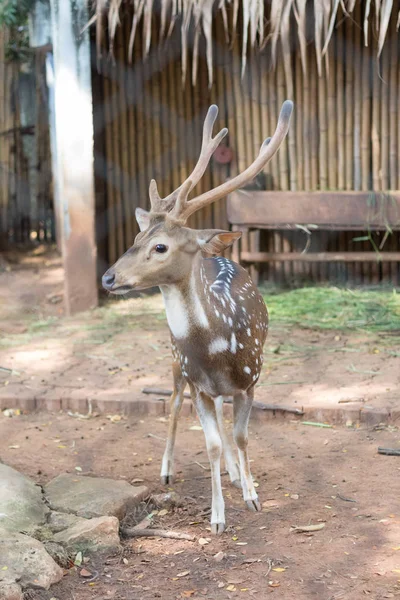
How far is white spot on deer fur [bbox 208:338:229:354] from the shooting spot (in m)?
3.65

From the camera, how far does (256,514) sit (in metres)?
3.88

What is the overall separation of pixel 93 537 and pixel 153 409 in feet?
5.56

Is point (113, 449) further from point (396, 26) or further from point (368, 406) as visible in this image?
point (396, 26)

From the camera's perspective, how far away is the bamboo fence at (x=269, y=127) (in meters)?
7.82

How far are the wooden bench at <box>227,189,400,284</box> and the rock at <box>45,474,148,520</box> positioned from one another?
393 cm

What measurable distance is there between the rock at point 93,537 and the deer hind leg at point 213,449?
16.9 inches

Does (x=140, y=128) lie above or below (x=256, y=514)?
above

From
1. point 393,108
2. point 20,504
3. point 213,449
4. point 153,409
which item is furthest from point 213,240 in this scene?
point 393,108

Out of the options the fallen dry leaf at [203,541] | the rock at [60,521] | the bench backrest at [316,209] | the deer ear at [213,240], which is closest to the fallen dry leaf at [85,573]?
the rock at [60,521]

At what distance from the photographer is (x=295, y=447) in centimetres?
460

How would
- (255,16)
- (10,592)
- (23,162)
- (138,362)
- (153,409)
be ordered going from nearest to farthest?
(10,592) → (153,409) → (138,362) → (255,16) → (23,162)

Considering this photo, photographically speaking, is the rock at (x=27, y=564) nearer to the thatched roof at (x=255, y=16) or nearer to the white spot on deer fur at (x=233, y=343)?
the white spot on deer fur at (x=233, y=343)

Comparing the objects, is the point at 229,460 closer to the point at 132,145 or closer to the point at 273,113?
the point at 273,113

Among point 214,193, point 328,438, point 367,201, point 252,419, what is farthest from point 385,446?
point 367,201
